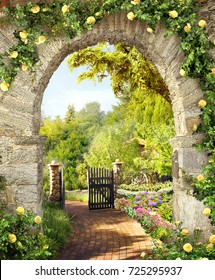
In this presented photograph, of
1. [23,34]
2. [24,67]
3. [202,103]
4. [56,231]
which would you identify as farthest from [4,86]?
[56,231]

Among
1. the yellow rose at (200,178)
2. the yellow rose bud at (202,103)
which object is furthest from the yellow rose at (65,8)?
the yellow rose at (200,178)

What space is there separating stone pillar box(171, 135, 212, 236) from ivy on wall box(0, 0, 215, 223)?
0.12 meters

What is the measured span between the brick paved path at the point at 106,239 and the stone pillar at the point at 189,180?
1.51m

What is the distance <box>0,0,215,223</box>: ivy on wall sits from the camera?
11.8 ft

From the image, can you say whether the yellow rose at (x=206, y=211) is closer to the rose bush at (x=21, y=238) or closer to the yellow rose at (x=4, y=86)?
the rose bush at (x=21, y=238)

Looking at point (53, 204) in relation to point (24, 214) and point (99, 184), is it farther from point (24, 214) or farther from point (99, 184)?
point (24, 214)

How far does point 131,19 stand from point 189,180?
1931mm

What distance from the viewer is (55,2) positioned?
368cm

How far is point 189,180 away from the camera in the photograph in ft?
12.6

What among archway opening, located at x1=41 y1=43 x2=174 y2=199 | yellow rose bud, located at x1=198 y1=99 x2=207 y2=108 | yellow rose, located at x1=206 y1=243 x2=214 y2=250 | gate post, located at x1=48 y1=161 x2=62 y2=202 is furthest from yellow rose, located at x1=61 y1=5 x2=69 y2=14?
gate post, located at x1=48 y1=161 x2=62 y2=202

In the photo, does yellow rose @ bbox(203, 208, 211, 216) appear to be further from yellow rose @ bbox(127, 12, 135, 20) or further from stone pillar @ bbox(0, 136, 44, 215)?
yellow rose @ bbox(127, 12, 135, 20)

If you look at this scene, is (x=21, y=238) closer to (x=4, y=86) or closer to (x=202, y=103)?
(x=4, y=86)

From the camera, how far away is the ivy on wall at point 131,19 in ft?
11.8
